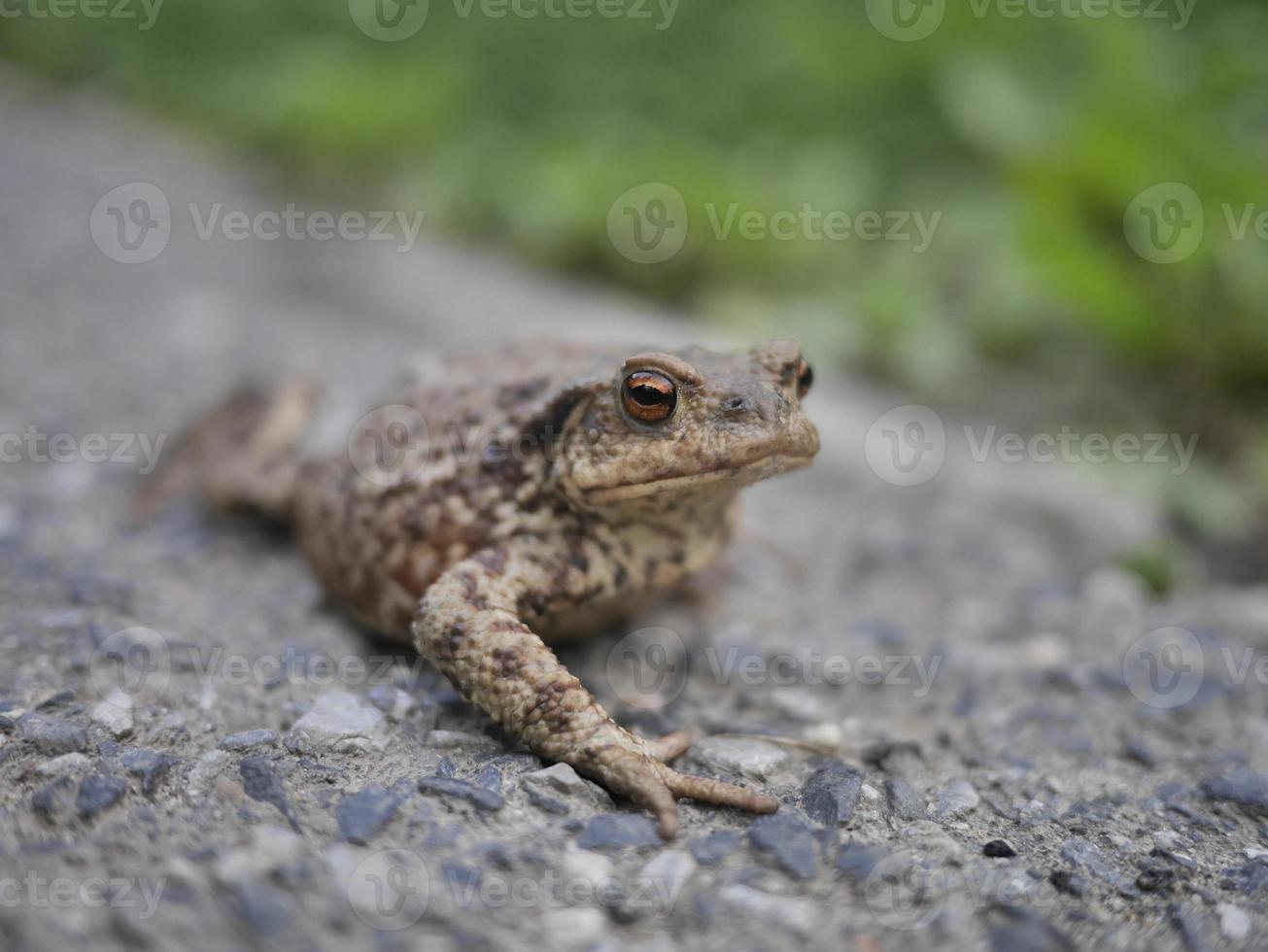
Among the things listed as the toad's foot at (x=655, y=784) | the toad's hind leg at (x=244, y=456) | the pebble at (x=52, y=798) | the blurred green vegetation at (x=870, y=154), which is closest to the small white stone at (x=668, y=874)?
the toad's foot at (x=655, y=784)

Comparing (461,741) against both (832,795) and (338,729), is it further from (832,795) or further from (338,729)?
(832,795)

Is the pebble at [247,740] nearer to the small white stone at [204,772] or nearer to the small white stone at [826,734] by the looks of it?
the small white stone at [204,772]

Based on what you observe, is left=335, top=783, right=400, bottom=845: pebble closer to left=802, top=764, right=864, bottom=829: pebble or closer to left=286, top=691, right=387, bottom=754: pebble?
left=286, top=691, right=387, bottom=754: pebble

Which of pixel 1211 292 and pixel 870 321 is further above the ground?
pixel 1211 292

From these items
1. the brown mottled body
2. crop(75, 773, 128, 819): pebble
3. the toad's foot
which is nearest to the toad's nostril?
the brown mottled body

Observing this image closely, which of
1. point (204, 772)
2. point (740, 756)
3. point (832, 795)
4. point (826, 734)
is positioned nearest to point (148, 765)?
point (204, 772)

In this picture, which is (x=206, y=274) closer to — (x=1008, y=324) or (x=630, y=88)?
(x=630, y=88)

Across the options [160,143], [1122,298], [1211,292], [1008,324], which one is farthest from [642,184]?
[160,143]

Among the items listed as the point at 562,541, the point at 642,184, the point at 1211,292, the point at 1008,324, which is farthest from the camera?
the point at 642,184
